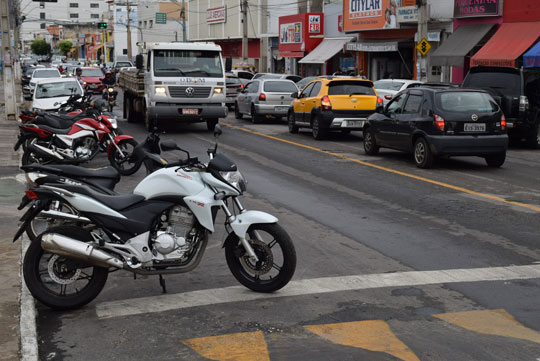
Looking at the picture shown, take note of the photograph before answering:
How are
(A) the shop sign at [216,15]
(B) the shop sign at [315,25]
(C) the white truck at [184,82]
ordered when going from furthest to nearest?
(A) the shop sign at [216,15], (B) the shop sign at [315,25], (C) the white truck at [184,82]

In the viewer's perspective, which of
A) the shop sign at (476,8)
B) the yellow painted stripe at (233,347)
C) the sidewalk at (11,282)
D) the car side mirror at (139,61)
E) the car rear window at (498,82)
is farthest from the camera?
the shop sign at (476,8)

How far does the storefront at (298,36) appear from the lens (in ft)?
168

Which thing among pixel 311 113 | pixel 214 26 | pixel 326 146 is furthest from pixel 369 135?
pixel 214 26

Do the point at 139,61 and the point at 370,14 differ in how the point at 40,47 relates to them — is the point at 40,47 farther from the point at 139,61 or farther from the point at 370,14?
the point at 139,61

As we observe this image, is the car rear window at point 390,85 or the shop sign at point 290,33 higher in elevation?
the shop sign at point 290,33

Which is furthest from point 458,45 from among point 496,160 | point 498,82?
point 496,160

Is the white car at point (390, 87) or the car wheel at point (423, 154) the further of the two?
the white car at point (390, 87)

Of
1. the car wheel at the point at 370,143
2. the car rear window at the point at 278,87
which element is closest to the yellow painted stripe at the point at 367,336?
the car wheel at the point at 370,143

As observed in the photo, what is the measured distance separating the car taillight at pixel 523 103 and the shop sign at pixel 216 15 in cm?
5699

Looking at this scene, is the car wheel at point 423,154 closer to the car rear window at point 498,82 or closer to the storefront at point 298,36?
the car rear window at point 498,82

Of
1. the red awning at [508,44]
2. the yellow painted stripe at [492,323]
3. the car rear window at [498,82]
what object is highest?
the red awning at [508,44]

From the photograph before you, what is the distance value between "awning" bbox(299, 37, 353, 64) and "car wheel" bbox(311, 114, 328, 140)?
2538 cm

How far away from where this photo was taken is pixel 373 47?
4112 cm

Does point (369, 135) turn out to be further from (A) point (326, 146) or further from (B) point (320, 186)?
(B) point (320, 186)
